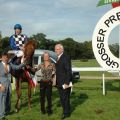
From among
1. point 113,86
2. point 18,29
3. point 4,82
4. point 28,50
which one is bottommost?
point 113,86

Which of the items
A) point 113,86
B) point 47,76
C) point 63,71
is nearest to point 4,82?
point 47,76

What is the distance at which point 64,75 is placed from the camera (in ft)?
31.4

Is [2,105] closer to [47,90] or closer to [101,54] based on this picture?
[47,90]

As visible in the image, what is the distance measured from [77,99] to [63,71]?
10.6 ft

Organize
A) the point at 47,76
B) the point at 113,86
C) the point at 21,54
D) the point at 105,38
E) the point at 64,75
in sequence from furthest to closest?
the point at 113,86
the point at 105,38
the point at 21,54
the point at 47,76
the point at 64,75

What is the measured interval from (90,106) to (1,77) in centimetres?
302

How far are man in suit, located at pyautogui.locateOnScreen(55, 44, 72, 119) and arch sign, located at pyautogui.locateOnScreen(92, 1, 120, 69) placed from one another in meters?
4.60

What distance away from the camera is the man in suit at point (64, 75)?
9523mm

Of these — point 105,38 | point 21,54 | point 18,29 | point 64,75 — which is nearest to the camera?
point 64,75

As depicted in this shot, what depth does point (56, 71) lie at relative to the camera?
32.2ft

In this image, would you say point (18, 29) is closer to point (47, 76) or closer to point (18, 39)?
point (18, 39)

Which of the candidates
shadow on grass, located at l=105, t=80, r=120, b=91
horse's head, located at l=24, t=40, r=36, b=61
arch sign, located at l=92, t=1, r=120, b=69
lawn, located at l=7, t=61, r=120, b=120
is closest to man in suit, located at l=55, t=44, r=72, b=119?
lawn, located at l=7, t=61, r=120, b=120

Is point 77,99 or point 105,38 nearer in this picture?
point 77,99

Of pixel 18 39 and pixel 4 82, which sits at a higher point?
pixel 18 39
